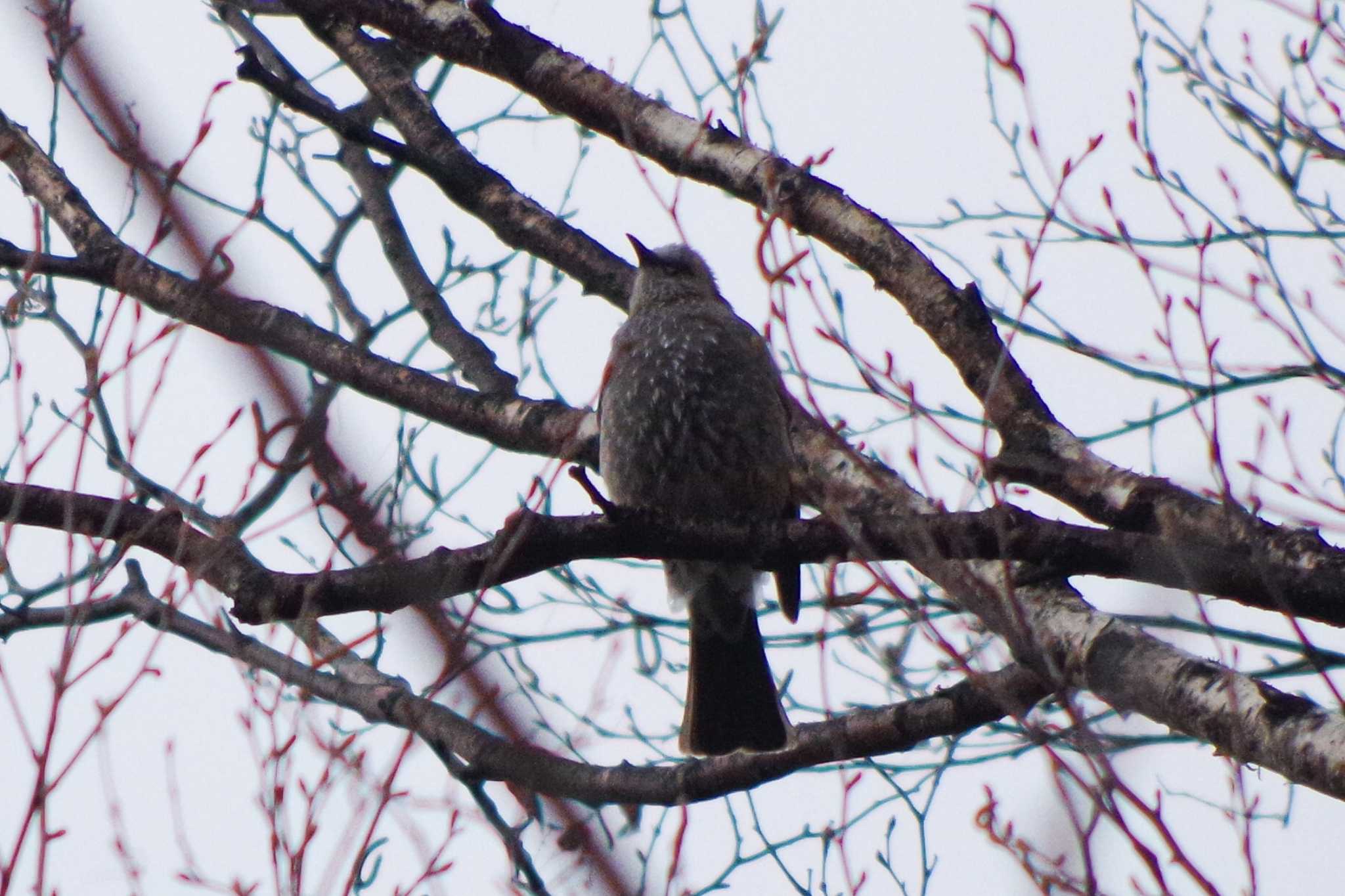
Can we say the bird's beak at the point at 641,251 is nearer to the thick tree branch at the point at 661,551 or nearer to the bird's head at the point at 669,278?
the bird's head at the point at 669,278

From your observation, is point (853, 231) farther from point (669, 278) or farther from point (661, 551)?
point (669, 278)

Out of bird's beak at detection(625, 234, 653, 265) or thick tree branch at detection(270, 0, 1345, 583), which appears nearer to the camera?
thick tree branch at detection(270, 0, 1345, 583)

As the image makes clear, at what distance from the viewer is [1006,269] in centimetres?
468

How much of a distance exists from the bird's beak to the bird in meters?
0.36

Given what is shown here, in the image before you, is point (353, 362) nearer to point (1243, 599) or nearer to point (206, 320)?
point (206, 320)

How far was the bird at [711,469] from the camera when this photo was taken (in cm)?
404

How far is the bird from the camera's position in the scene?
159 inches

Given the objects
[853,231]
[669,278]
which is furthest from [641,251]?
[853,231]

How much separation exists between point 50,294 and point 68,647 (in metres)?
1.72

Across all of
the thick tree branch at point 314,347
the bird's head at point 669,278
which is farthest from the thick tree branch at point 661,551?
the bird's head at point 669,278

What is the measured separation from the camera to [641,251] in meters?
4.78

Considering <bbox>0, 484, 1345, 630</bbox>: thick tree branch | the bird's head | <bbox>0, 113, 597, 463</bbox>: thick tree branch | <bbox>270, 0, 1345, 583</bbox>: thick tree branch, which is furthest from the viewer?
the bird's head

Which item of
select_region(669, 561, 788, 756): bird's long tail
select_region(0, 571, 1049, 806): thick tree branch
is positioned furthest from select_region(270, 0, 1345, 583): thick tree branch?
select_region(669, 561, 788, 756): bird's long tail

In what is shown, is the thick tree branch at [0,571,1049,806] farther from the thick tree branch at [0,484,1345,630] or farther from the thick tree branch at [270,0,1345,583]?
the thick tree branch at [270,0,1345,583]
